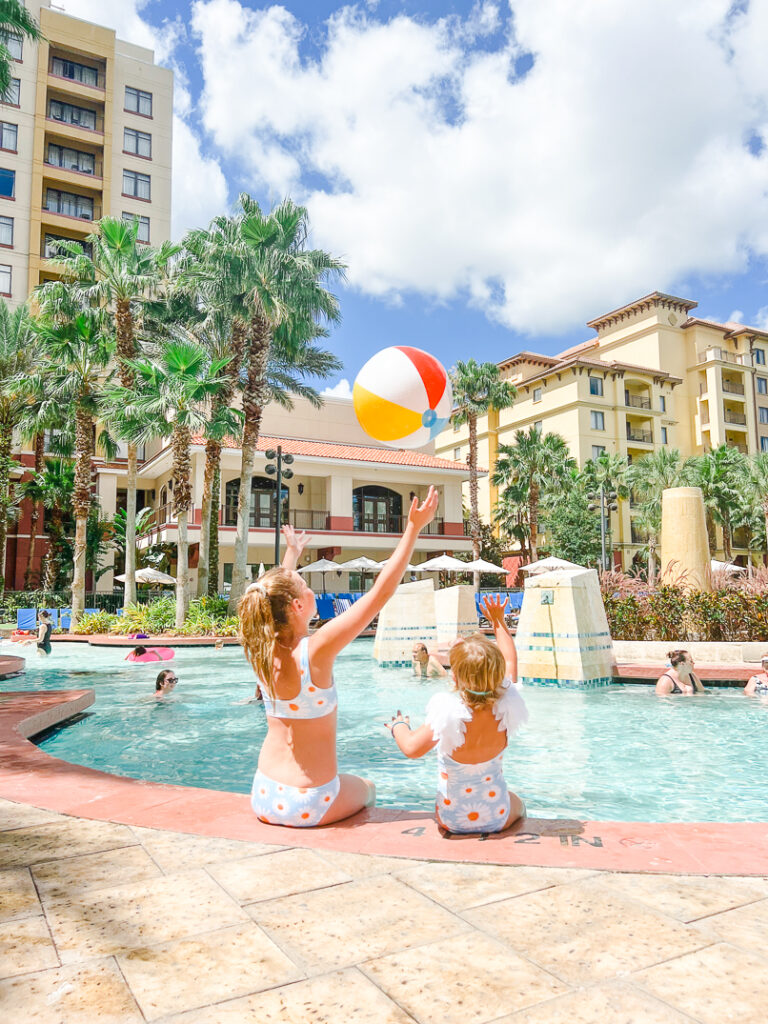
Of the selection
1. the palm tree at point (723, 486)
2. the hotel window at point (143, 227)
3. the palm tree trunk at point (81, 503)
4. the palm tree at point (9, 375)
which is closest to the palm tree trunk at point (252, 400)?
the palm tree trunk at point (81, 503)

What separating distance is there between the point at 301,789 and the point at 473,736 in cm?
91

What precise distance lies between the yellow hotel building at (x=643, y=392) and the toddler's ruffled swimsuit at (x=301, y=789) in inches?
1940

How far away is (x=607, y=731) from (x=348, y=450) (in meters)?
31.4

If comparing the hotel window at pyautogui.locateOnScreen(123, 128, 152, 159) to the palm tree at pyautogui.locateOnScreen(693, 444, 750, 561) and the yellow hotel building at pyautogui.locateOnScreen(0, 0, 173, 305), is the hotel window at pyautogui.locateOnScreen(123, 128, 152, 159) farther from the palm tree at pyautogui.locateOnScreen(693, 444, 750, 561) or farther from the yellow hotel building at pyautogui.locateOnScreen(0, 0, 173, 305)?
the palm tree at pyautogui.locateOnScreen(693, 444, 750, 561)

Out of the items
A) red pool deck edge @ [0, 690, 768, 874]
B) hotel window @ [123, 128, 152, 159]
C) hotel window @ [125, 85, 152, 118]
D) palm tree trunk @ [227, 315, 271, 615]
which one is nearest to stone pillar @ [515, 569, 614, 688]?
red pool deck edge @ [0, 690, 768, 874]

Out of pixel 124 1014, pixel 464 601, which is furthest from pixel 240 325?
pixel 124 1014

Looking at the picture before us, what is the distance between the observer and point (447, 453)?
62906 mm

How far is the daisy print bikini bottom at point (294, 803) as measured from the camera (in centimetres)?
365

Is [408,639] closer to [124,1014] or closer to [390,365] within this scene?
[390,365]

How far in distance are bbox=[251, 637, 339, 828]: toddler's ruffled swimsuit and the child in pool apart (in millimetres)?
480

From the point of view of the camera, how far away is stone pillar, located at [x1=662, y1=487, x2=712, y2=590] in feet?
52.4

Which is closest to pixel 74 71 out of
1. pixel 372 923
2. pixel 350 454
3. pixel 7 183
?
pixel 7 183

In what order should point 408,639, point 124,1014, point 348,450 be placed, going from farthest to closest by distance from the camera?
point 348,450, point 408,639, point 124,1014

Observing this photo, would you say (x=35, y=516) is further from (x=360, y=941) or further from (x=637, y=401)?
(x=637, y=401)
